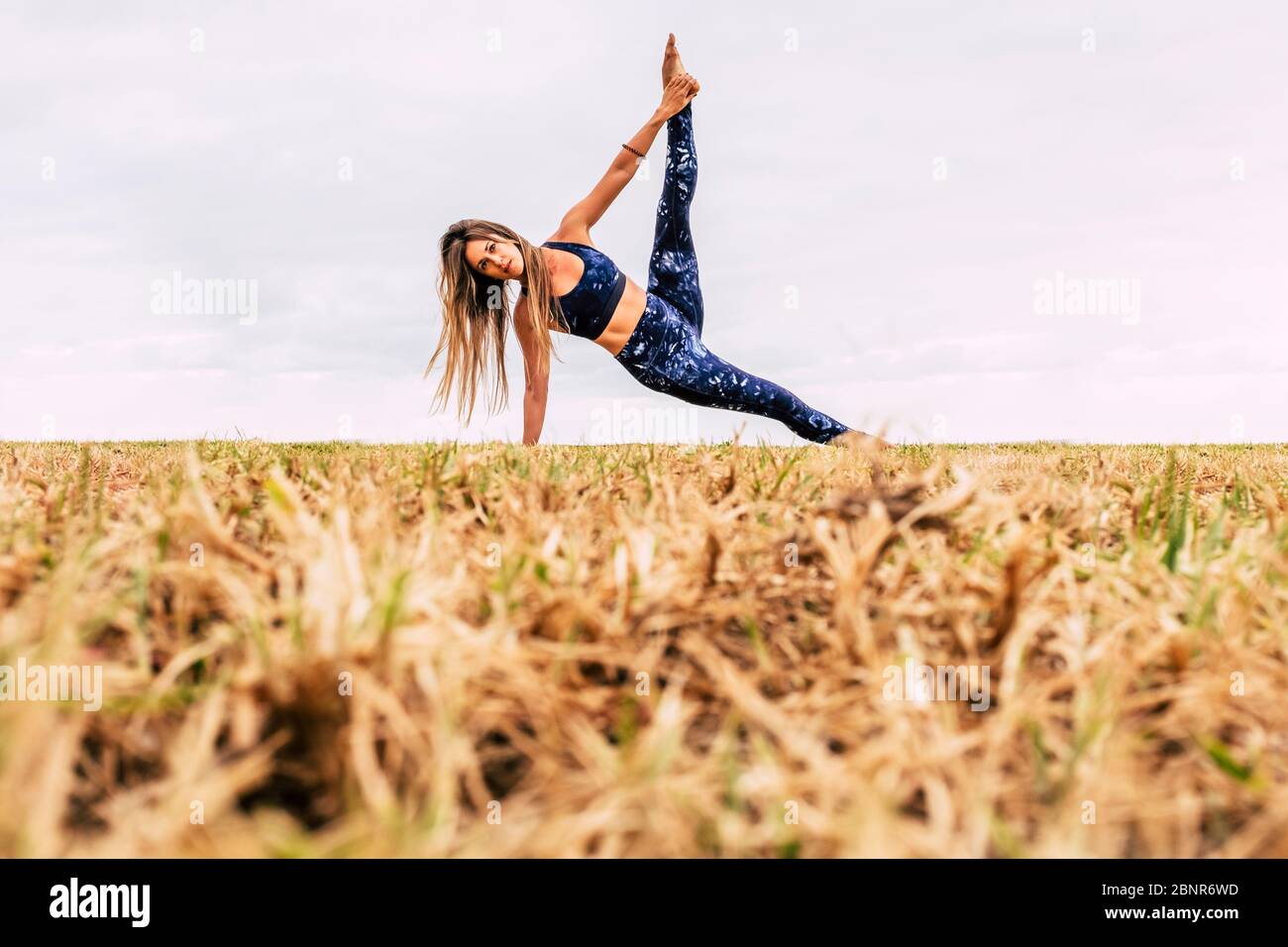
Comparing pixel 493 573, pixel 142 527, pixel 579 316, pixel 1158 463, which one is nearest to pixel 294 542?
pixel 493 573

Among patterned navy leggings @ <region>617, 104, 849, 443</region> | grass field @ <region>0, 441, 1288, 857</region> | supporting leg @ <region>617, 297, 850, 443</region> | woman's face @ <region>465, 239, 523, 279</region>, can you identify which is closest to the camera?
grass field @ <region>0, 441, 1288, 857</region>

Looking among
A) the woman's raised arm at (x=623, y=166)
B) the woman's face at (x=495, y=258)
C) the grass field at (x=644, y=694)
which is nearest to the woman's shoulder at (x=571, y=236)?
the woman's raised arm at (x=623, y=166)

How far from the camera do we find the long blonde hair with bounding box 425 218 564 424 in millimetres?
5895

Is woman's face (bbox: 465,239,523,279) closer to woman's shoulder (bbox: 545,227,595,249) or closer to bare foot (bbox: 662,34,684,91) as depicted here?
woman's shoulder (bbox: 545,227,595,249)

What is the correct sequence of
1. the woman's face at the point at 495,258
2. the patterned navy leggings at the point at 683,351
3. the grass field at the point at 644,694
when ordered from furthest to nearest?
the patterned navy leggings at the point at 683,351
the woman's face at the point at 495,258
the grass field at the point at 644,694

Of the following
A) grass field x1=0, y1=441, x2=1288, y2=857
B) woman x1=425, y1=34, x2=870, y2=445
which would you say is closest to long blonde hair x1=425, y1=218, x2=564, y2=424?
woman x1=425, y1=34, x2=870, y2=445

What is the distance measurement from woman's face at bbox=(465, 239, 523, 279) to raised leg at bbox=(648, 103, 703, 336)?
40.2 inches

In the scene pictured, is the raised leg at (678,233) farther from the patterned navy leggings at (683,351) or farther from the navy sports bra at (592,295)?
the navy sports bra at (592,295)

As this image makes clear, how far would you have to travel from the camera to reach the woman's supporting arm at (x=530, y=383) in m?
5.87

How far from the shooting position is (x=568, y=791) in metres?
0.69

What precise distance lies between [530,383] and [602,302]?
739 mm

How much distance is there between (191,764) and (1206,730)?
0.86 m

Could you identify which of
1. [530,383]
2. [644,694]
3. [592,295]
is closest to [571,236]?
[592,295]
